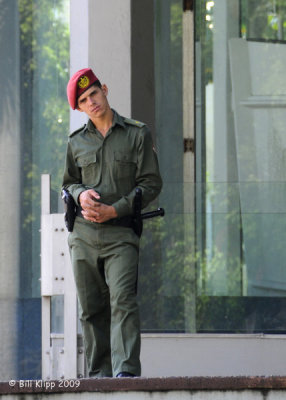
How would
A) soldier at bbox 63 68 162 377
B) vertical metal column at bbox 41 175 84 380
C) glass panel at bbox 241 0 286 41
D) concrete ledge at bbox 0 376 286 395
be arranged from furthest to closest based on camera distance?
glass panel at bbox 241 0 286 41, vertical metal column at bbox 41 175 84 380, soldier at bbox 63 68 162 377, concrete ledge at bbox 0 376 286 395

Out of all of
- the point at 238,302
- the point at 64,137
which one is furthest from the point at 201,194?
the point at 64,137

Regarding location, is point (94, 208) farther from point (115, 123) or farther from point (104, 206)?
point (115, 123)

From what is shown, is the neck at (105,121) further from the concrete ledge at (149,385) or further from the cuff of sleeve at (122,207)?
the concrete ledge at (149,385)

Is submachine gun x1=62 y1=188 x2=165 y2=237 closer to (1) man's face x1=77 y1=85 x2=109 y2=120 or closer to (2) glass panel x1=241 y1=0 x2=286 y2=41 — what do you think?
(1) man's face x1=77 y1=85 x2=109 y2=120

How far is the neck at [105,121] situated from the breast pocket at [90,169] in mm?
144

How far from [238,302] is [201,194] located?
31.0 inches

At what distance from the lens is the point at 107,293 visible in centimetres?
628

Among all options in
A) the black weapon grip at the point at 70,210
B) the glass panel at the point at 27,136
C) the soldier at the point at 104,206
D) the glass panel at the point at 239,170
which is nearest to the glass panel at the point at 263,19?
the glass panel at the point at 239,170

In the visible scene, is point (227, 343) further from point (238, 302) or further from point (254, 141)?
point (254, 141)

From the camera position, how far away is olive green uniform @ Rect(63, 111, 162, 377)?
6.04 meters

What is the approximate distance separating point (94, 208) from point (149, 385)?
1398mm

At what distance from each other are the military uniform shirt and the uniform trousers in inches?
6.9

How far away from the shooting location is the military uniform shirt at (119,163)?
616cm

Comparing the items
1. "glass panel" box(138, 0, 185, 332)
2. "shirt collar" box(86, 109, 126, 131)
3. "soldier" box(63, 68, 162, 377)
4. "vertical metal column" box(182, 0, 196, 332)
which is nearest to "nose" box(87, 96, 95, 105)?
"soldier" box(63, 68, 162, 377)
